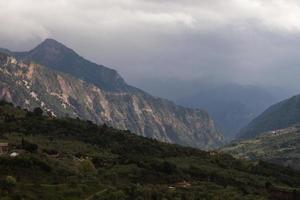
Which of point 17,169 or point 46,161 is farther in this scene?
point 46,161

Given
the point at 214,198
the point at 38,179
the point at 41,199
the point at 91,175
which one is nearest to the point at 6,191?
the point at 41,199

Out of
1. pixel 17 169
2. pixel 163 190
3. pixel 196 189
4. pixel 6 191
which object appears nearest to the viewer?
pixel 6 191

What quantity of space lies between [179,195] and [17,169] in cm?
4849

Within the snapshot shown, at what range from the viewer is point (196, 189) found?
194 meters

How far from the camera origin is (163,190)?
181 m

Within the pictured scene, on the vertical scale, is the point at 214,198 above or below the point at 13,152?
below

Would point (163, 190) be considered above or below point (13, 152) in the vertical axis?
below

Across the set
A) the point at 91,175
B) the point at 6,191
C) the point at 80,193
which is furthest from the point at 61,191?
the point at 91,175

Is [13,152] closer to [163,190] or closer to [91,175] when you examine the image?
[91,175]

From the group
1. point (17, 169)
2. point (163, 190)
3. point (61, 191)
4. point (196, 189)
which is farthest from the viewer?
point (196, 189)

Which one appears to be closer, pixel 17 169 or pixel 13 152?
pixel 17 169

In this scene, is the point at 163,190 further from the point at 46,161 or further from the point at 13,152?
the point at 13,152

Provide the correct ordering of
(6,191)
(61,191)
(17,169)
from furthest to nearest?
(17,169), (61,191), (6,191)

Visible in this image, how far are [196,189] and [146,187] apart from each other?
21248mm
